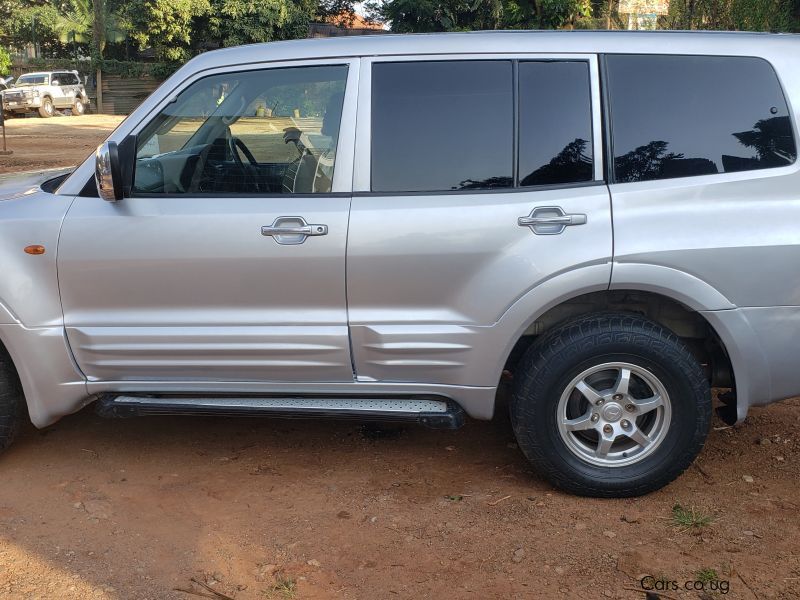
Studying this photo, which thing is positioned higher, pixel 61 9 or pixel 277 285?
pixel 61 9

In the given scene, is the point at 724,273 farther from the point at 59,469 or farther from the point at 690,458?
the point at 59,469

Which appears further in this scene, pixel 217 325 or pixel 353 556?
pixel 217 325

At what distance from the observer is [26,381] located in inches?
149

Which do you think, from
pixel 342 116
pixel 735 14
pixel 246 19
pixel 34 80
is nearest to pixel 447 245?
pixel 342 116

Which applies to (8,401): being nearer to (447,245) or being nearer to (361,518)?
(361,518)

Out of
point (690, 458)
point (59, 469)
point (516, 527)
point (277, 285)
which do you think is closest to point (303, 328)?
point (277, 285)

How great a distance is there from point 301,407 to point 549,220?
136 centimetres

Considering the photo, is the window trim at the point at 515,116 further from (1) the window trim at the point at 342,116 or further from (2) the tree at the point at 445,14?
(2) the tree at the point at 445,14

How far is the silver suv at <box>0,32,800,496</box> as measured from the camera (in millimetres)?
3482

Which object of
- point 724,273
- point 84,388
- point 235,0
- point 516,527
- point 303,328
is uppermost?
point 235,0

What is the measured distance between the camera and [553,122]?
3574 mm

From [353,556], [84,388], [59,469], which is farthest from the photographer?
[59,469]

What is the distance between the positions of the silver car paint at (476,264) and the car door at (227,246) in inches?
0.9

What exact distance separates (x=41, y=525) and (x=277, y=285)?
1448 mm
